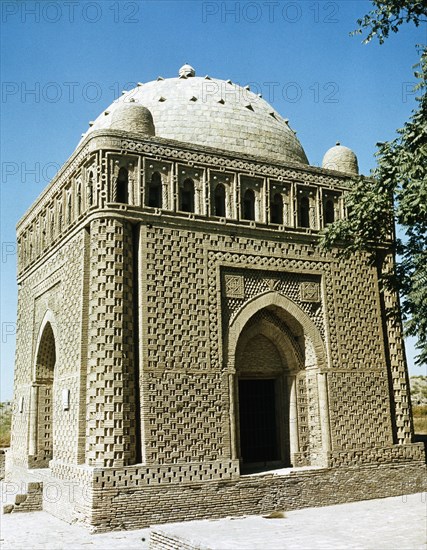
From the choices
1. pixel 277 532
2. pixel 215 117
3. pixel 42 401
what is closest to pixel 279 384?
pixel 277 532

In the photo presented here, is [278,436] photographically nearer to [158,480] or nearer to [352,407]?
[352,407]

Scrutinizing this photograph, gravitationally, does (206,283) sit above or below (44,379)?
above

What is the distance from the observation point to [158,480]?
456 inches

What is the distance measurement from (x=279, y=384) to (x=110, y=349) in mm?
4502

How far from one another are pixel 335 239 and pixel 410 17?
461cm

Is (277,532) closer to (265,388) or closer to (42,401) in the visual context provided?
(265,388)

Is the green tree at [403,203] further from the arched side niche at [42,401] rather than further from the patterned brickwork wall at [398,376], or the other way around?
the arched side niche at [42,401]

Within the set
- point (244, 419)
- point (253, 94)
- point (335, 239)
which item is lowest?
point (244, 419)

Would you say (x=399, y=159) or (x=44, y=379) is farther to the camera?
(x=44, y=379)

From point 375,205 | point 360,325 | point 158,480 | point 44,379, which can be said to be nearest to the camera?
point 158,480

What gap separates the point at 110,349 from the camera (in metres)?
11.7

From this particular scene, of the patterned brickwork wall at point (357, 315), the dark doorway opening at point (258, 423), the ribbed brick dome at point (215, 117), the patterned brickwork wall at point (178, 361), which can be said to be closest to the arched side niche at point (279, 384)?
the dark doorway opening at point (258, 423)

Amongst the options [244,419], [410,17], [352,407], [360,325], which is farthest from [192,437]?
[410,17]

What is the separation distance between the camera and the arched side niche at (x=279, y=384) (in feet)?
45.2
